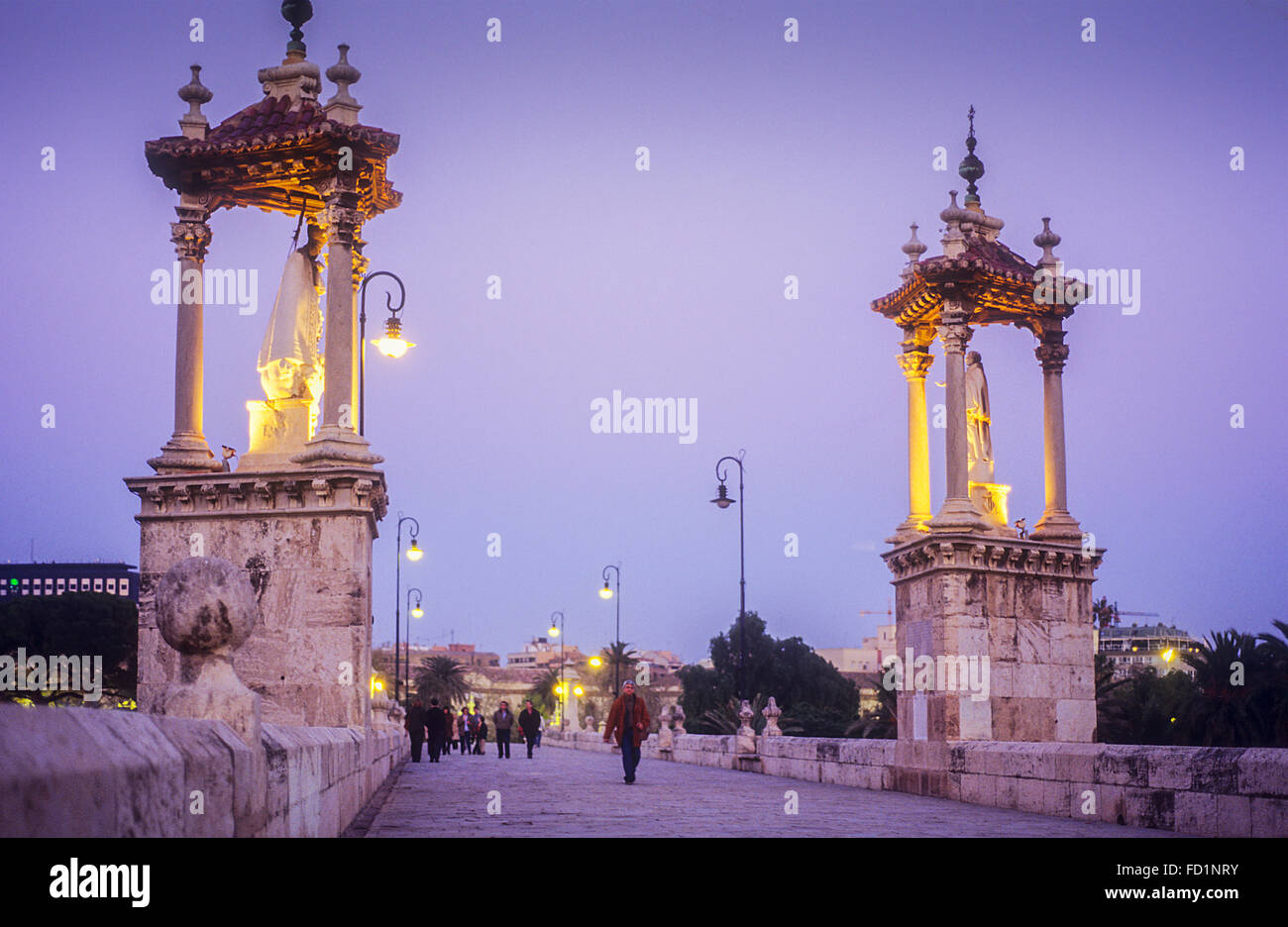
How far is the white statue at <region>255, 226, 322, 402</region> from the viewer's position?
18641 millimetres

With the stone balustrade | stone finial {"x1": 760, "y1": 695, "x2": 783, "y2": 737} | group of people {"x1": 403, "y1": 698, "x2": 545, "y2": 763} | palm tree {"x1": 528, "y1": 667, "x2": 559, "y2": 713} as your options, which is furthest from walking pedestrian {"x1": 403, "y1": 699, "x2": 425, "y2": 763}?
palm tree {"x1": 528, "y1": 667, "x2": 559, "y2": 713}

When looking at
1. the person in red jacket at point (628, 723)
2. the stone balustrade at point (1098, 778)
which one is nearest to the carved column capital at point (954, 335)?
the stone balustrade at point (1098, 778)

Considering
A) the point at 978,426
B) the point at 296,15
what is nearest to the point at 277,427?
the point at 296,15

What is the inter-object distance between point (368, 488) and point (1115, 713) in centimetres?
3668

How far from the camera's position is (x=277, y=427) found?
1853 cm

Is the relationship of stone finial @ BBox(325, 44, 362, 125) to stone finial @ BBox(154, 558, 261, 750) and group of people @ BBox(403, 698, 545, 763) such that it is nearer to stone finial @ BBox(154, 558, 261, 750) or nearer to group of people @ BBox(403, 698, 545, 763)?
stone finial @ BBox(154, 558, 261, 750)

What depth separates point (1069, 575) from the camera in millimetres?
20172

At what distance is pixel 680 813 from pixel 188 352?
871 centimetres

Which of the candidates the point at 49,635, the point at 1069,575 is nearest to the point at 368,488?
the point at 1069,575

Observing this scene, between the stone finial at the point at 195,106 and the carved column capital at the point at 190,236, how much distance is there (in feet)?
3.35

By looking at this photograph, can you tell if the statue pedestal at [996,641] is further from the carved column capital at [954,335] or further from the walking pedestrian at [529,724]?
the walking pedestrian at [529,724]

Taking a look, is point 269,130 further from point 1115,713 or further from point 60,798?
point 1115,713

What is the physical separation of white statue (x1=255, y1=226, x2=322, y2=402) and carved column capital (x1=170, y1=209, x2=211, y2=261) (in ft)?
3.89

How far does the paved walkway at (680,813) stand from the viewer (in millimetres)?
11422
